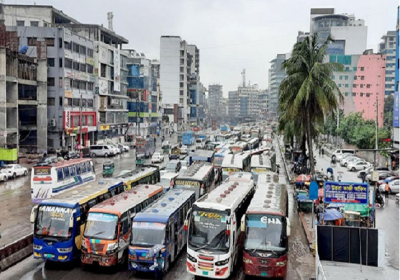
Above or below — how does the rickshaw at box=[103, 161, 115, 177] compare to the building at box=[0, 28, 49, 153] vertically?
below

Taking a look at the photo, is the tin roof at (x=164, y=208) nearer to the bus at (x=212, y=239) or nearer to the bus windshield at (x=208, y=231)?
the bus at (x=212, y=239)

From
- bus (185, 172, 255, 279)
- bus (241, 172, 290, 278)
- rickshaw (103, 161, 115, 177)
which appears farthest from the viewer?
rickshaw (103, 161, 115, 177)

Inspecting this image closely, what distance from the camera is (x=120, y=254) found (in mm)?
16094

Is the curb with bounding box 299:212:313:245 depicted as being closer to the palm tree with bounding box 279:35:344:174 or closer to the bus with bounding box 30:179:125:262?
the palm tree with bounding box 279:35:344:174

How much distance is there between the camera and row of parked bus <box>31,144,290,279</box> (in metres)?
14.9

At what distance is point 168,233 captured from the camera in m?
15.9

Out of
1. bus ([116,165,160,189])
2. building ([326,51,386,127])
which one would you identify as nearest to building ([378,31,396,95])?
building ([326,51,386,127])

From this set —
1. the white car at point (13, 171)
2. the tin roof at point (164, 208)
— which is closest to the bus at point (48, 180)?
the tin roof at point (164, 208)

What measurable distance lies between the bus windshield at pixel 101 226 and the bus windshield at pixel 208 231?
9.22 ft

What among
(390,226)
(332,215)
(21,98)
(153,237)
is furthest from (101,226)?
(21,98)

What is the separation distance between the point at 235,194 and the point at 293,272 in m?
3.80

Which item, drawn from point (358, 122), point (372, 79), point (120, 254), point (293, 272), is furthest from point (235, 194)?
point (372, 79)

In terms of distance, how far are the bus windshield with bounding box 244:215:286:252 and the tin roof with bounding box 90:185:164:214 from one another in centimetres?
477

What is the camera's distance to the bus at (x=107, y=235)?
615 inches
